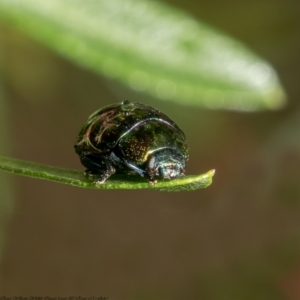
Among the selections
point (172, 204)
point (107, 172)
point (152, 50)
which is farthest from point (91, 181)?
point (172, 204)

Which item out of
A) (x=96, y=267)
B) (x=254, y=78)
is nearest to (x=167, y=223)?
(x=96, y=267)

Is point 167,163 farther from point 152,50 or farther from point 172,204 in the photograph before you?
point 172,204

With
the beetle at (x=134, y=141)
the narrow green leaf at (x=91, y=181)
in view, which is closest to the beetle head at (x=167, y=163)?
the beetle at (x=134, y=141)

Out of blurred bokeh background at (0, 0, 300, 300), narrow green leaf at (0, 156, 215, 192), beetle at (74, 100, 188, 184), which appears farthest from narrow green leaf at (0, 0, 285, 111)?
narrow green leaf at (0, 156, 215, 192)

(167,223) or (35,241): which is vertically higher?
(167,223)

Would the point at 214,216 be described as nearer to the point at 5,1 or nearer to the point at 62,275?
the point at 62,275

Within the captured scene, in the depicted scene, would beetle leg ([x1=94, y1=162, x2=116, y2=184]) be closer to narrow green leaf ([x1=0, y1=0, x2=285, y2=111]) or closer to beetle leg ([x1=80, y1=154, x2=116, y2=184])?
beetle leg ([x1=80, y1=154, x2=116, y2=184])
